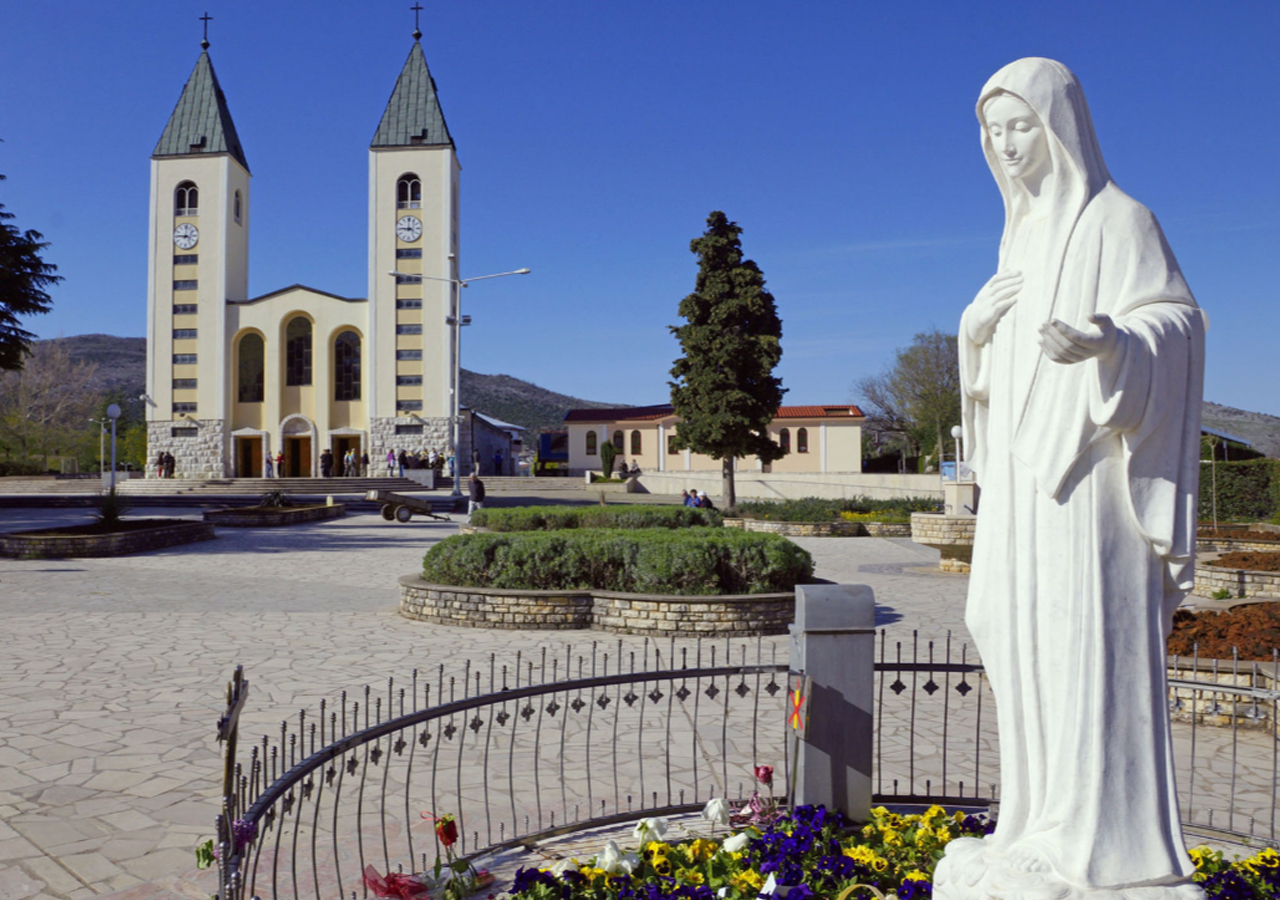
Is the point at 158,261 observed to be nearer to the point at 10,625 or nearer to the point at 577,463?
the point at 577,463

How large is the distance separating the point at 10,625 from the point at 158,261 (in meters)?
49.0

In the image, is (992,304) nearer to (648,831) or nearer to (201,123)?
(648,831)

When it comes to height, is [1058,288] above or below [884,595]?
above

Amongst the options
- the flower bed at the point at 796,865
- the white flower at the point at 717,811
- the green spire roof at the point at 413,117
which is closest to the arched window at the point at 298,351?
the green spire roof at the point at 413,117

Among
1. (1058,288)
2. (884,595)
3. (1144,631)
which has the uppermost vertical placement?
(1058,288)

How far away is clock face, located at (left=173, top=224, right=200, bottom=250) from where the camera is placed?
174ft

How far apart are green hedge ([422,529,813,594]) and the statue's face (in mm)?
7897

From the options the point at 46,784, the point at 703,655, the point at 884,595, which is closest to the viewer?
the point at 46,784

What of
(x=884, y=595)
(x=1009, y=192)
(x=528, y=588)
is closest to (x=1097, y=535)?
(x=1009, y=192)

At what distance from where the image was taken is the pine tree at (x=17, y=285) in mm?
24922

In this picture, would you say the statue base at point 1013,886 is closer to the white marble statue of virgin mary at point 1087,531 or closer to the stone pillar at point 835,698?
the white marble statue of virgin mary at point 1087,531

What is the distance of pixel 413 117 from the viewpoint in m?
53.4

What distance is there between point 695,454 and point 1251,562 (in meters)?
39.8

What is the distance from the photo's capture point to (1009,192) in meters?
3.04
